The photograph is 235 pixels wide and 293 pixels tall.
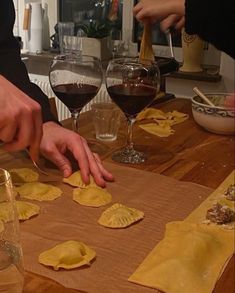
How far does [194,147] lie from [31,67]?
1.93 meters

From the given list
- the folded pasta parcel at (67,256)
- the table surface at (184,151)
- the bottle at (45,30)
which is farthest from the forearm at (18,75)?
the bottle at (45,30)

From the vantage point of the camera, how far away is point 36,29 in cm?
298

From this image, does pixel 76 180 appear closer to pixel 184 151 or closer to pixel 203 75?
pixel 184 151

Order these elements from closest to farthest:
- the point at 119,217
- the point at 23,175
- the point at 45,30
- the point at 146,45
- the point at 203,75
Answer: the point at 119,217
the point at 23,175
the point at 146,45
the point at 203,75
the point at 45,30

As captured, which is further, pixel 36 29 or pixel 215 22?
pixel 36 29

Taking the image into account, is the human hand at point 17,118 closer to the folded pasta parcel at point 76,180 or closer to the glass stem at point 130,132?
the folded pasta parcel at point 76,180

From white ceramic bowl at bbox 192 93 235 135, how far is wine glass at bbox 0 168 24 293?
93cm

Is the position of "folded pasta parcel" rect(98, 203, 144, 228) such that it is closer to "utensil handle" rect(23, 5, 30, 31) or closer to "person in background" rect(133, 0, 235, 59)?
"person in background" rect(133, 0, 235, 59)

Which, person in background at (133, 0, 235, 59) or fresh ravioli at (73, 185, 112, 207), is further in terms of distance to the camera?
person in background at (133, 0, 235, 59)

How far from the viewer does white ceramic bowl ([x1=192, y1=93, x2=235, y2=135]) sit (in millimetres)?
1367

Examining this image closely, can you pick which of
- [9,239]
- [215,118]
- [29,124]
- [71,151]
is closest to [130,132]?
[71,151]

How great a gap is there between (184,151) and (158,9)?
1.30 ft

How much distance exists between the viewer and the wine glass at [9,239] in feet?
1.72

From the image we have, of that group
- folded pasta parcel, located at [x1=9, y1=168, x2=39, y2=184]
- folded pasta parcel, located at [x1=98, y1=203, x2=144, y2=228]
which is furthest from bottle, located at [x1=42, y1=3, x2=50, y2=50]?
folded pasta parcel, located at [x1=98, y1=203, x2=144, y2=228]
